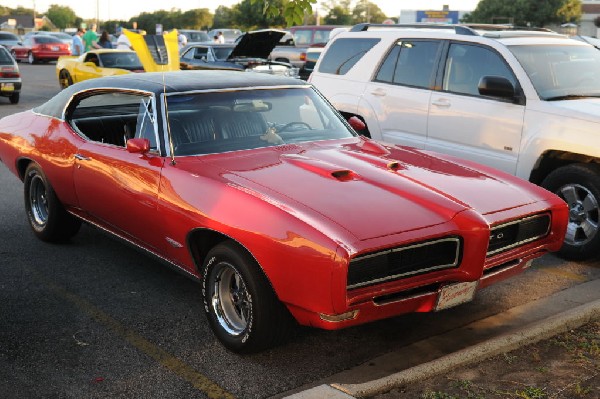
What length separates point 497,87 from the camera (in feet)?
21.8

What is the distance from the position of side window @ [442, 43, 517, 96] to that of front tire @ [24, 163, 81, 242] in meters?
3.74

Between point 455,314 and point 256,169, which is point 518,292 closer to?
point 455,314

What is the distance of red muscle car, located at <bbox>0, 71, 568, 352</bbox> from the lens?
391 centimetres

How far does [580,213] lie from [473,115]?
135 cm

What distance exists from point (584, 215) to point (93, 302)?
397 cm

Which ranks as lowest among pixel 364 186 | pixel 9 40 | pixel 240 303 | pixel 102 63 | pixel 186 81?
pixel 9 40

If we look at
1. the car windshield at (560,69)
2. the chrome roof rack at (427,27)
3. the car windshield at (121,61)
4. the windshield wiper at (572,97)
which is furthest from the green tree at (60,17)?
the windshield wiper at (572,97)

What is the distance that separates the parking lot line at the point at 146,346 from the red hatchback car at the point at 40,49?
3621 centimetres

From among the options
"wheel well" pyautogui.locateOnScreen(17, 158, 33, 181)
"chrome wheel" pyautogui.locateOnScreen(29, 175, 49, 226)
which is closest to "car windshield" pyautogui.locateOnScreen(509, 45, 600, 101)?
"chrome wheel" pyautogui.locateOnScreen(29, 175, 49, 226)

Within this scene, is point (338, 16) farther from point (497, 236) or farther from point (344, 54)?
point (497, 236)

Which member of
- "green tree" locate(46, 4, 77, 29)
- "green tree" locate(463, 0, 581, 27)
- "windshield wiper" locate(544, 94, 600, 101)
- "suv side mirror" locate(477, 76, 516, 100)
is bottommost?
"green tree" locate(46, 4, 77, 29)

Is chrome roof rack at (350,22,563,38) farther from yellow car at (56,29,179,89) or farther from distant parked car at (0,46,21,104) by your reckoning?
distant parked car at (0,46,21,104)

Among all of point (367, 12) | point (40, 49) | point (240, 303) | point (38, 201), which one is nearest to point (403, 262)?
point (240, 303)

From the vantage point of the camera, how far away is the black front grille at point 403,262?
3.81 m
